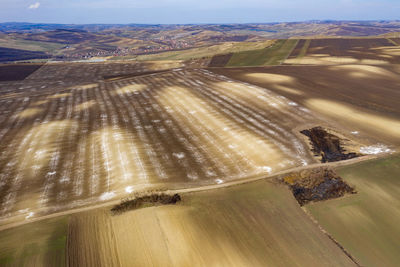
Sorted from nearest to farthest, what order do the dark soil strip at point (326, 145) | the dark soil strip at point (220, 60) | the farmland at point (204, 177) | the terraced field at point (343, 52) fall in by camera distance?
the farmland at point (204, 177)
the dark soil strip at point (326, 145)
the terraced field at point (343, 52)
the dark soil strip at point (220, 60)

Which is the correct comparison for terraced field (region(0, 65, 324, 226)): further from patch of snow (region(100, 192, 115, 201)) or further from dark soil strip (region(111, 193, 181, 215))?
dark soil strip (region(111, 193, 181, 215))

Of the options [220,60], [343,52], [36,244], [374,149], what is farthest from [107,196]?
[343,52]

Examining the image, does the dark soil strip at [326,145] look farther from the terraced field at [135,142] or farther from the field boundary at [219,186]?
the terraced field at [135,142]

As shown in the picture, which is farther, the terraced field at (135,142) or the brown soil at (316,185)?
the terraced field at (135,142)

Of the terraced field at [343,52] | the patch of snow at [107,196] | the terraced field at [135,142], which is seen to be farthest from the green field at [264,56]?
the patch of snow at [107,196]

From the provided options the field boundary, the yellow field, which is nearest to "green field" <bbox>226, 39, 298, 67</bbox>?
the field boundary

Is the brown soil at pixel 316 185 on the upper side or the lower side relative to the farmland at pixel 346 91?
lower

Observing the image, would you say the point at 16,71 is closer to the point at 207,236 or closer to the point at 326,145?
the point at 207,236
